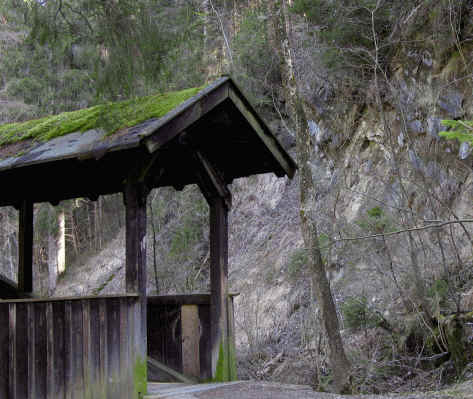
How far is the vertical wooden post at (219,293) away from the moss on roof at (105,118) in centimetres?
153

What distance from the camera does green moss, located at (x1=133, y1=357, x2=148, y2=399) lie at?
19.7ft

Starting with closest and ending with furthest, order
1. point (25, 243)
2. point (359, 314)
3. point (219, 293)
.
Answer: point (219, 293) < point (25, 243) < point (359, 314)

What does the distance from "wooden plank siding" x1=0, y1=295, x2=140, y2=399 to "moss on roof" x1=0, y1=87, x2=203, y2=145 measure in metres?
1.97

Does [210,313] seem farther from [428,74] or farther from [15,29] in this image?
[15,29]

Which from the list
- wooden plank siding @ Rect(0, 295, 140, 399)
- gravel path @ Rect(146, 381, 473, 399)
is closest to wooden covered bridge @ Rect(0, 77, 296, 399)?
wooden plank siding @ Rect(0, 295, 140, 399)

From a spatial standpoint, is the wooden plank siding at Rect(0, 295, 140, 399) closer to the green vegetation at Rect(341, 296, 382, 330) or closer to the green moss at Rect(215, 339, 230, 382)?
the green moss at Rect(215, 339, 230, 382)

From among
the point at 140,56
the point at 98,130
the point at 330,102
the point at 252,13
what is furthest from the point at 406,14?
the point at 98,130

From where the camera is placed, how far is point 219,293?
7.30 m

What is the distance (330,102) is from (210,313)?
8569mm

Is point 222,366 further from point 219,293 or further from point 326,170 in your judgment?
point 326,170

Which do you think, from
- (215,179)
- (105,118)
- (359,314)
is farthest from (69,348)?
(359,314)

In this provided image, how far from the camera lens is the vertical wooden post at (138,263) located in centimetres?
612

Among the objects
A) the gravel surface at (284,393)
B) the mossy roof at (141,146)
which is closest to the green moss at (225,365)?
the gravel surface at (284,393)

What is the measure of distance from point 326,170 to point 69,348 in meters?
9.50
